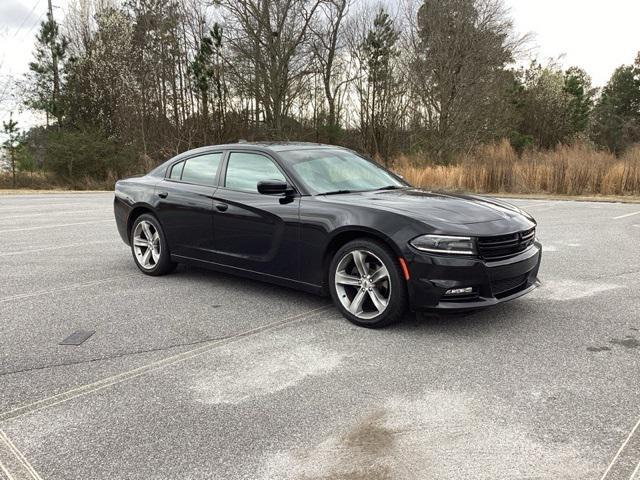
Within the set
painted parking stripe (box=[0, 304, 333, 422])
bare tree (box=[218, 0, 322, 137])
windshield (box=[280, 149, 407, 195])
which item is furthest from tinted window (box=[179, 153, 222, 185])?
bare tree (box=[218, 0, 322, 137])

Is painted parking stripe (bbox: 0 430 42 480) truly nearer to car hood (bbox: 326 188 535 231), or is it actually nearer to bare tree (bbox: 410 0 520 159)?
car hood (bbox: 326 188 535 231)

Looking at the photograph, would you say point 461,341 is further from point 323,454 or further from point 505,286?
point 323,454

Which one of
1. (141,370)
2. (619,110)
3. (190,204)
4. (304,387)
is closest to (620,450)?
(304,387)

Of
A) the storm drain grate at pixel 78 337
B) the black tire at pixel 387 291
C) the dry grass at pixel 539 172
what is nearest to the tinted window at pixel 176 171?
the storm drain grate at pixel 78 337

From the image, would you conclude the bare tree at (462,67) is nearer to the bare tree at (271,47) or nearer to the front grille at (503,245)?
the bare tree at (271,47)

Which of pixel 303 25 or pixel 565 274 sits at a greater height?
pixel 303 25

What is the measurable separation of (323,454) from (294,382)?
828mm

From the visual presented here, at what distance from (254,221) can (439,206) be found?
1.72 meters

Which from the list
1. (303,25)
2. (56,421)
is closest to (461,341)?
(56,421)

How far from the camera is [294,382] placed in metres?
3.36

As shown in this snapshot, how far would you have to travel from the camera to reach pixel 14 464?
2490 millimetres

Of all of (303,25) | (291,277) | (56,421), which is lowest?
(56,421)

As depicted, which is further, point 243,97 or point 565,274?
point 243,97

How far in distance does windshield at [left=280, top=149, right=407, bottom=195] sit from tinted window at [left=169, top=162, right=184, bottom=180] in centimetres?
149
